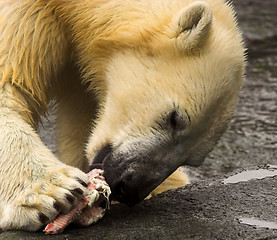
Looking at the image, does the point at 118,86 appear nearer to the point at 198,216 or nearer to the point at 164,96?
the point at 164,96

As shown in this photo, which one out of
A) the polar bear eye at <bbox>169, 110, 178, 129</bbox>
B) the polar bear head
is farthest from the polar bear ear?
the polar bear eye at <bbox>169, 110, 178, 129</bbox>

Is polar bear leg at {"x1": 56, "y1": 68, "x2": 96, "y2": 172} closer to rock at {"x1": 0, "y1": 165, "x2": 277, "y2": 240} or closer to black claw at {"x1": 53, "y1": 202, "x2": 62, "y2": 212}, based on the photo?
rock at {"x1": 0, "y1": 165, "x2": 277, "y2": 240}

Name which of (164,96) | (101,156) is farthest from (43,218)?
(164,96)

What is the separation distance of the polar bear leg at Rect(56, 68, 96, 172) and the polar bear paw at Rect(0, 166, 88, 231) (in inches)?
35.4

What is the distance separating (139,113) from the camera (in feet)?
8.37

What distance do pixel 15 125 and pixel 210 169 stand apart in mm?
1773

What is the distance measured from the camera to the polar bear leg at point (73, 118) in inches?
123

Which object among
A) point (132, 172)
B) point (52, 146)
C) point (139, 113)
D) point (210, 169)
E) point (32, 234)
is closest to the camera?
point (32, 234)

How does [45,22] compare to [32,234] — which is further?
[45,22]

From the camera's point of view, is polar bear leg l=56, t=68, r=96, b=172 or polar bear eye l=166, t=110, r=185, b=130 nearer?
polar bear eye l=166, t=110, r=185, b=130

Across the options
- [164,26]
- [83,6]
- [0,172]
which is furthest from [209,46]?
[0,172]

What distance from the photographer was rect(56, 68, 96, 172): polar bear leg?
3133 mm

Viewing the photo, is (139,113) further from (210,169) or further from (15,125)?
(210,169)

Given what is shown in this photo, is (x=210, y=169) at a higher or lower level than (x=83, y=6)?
lower
